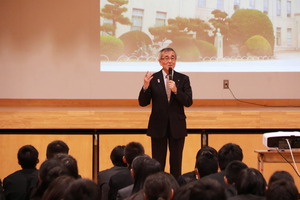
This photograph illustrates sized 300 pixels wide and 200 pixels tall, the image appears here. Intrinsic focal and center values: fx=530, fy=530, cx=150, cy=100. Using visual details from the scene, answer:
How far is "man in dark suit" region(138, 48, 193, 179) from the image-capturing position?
15.1ft

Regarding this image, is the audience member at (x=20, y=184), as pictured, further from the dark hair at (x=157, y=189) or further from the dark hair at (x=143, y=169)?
the dark hair at (x=157, y=189)

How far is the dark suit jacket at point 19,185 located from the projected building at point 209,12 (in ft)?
10.9

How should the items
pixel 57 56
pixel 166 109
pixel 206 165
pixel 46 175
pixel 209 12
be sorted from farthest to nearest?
pixel 209 12
pixel 57 56
pixel 166 109
pixel 206 165
pixel 46 175

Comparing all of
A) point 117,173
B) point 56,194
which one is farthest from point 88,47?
point 56,194

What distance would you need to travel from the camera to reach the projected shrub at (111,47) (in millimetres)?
6832

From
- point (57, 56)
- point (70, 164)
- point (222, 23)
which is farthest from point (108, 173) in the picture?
point (222, 23)

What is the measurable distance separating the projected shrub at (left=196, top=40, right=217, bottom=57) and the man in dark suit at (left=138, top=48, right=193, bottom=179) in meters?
2.27

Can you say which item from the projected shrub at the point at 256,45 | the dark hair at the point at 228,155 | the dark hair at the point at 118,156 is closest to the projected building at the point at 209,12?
the projected shrub at the point at 256,45

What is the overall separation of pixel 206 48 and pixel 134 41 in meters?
0.94

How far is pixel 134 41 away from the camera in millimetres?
6891

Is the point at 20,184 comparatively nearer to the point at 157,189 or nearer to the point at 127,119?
the point at 157,189

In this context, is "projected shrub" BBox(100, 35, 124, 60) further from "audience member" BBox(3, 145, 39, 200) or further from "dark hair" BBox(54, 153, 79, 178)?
"dark hair" BBox(54, 153, 79, 178)

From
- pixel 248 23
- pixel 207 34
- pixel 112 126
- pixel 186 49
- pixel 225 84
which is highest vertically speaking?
pixel 248 23

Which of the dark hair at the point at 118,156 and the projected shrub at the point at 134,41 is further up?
the projected shrub at the point at 134,41
